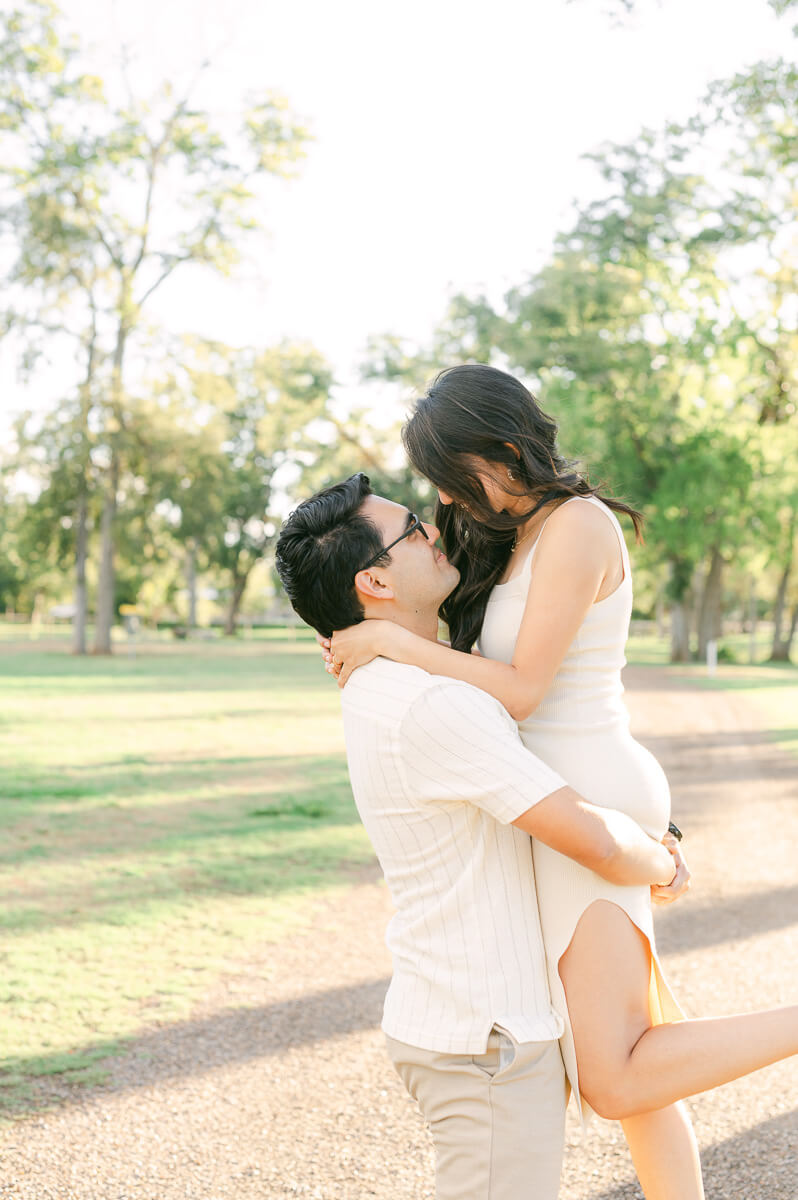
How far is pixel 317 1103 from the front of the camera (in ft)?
12.6

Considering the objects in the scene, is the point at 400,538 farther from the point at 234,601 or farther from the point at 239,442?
the point at 234,601

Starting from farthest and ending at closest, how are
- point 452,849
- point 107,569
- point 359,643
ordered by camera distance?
point 107,569, point 359,643, point 452,849

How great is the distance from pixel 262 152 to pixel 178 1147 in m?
37.6

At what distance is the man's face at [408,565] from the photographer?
7.55 feet

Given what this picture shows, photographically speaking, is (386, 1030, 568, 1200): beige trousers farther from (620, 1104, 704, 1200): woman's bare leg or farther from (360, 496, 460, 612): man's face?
(360, 496, 460, 612): man's face

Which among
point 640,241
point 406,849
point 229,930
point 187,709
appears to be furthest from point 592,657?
point 640,241

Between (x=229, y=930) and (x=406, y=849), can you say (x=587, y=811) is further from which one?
(x=229, y=930)

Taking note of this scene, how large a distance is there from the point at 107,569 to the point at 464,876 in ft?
121

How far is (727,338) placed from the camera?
32938 mm

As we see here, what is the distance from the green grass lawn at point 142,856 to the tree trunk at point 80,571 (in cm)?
1975

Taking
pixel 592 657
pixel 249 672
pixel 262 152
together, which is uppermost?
pixel 262 152

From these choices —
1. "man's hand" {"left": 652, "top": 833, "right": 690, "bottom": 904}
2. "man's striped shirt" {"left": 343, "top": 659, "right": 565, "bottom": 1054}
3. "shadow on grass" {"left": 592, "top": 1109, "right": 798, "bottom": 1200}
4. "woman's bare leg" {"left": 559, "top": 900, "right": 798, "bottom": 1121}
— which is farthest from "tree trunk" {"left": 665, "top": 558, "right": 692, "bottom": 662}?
"man's striped shirt" {"left": 343, "top": 659, "right": 565, "bottom": 1054}

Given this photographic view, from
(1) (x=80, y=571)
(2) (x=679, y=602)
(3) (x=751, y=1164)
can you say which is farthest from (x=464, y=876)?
(1) (x=80, y=571)

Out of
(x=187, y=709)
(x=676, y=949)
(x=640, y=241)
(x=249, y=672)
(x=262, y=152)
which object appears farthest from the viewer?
(x=262, y=152)
